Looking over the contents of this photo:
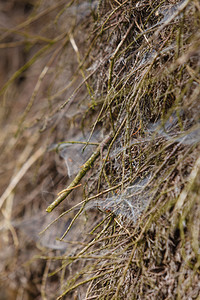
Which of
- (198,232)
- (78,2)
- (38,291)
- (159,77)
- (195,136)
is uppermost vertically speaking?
(78,2)

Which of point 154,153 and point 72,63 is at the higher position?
point 72,63

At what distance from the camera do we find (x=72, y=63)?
54.4 inches

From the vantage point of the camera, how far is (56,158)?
4.69 ft

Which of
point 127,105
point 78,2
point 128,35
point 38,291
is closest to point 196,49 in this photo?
point 127,105

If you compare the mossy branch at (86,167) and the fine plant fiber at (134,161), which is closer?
the fine plant fiber at (134,161)

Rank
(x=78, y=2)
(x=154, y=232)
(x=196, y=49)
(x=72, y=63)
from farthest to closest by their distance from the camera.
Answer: (x=72, y=63)
(x=78, y=2)
(x=154, y=232)
(x=196, y=49)

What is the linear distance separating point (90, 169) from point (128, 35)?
1.65 ft

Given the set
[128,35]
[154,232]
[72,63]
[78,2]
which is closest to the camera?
[154,232]

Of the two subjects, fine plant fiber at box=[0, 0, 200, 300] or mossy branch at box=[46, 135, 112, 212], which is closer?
fine plant fiber at box=[0, 0, 200, 300]

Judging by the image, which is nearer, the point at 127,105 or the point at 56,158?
the point at 127,105

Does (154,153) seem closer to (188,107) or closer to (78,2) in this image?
(188,107)

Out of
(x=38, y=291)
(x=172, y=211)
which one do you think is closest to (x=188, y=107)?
(x=172, y=211)

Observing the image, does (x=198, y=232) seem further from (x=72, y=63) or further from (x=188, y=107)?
(x=72, y=63)

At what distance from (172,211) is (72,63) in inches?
38.0
